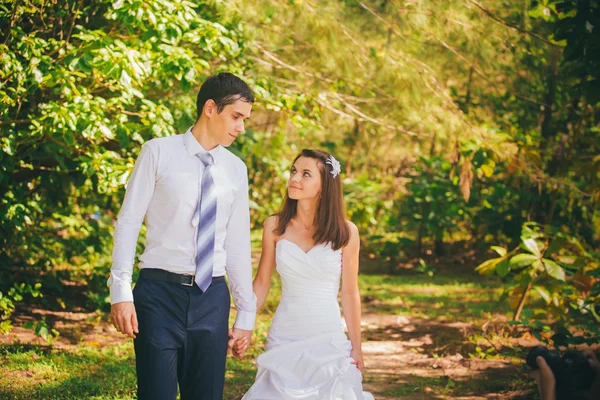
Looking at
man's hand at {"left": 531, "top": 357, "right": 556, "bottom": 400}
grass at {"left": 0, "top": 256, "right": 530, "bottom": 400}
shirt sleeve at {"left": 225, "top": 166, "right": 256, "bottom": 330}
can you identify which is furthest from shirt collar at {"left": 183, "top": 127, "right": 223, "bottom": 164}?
grass at {"left": 0, "top": 256, "right": 530, "bottom": 400}

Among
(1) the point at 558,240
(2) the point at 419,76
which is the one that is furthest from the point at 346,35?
(1) the point at 558,240

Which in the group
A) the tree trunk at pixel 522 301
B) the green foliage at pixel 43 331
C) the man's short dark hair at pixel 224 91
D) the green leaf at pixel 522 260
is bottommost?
the green foliage at pixel 43 331

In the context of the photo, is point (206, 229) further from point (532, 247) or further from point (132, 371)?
point (532, 247)

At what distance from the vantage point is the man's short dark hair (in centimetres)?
314

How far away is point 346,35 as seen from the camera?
6.75m

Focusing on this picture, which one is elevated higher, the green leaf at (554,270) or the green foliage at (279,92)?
the green foliage at (279,92)

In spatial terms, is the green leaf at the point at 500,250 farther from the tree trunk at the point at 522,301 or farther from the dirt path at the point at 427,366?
the dirt path at the point at 427,366

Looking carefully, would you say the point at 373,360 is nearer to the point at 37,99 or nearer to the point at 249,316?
the point at 249,316

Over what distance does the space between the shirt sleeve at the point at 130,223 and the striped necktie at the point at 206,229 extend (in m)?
0.24

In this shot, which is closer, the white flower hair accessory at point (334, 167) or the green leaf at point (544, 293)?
the white flower hair accessory at point (334, 167)

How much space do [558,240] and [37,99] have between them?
4938mm

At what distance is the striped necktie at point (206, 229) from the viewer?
300 cm

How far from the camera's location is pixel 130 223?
9.67 feet

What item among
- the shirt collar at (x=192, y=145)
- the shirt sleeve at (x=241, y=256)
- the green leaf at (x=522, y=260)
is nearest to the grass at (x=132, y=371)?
the green leaf at (x=522, y=260)
